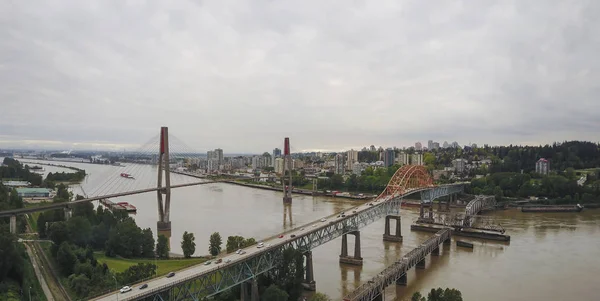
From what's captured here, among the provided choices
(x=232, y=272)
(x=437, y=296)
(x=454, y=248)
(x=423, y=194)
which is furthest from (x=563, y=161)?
(x=232, y=272)

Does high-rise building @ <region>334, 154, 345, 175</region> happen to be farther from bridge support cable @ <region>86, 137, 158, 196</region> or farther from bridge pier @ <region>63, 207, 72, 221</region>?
bridge pier @ <region>63, 207, 72, 221</region>

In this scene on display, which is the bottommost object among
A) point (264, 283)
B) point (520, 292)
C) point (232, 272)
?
point (520, 292)

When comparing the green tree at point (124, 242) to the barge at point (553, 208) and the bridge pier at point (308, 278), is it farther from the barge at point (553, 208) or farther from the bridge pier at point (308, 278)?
the barge at point (553, 208)

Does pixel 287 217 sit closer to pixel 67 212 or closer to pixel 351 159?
pixel 67 212

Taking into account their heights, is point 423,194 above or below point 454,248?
above

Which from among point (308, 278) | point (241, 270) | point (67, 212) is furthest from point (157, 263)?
point (67, 212)

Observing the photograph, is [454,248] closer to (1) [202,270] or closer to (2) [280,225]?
(2) [280,225]

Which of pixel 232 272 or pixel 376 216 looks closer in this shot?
pixel 232 272

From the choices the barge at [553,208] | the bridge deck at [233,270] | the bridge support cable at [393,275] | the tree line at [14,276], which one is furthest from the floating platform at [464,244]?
the tree line at [14,276]
